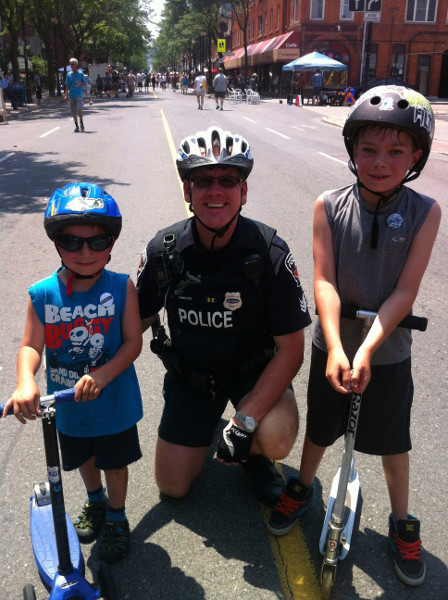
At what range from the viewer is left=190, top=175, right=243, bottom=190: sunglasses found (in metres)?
2.60

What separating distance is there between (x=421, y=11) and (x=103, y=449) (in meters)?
49.3

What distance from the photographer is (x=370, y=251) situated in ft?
7.66

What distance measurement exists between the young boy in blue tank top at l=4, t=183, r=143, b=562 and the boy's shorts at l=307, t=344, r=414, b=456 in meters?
0.83

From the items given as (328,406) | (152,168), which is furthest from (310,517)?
(152,168)

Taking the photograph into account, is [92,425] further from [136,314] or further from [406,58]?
[406,58]

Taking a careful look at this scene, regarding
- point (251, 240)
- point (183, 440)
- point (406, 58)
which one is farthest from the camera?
point (406, 58)

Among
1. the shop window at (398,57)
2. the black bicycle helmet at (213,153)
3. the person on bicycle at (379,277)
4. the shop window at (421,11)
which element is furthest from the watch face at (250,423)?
the shop window at (421,11)

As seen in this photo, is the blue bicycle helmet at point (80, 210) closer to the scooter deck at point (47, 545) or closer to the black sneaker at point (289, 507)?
the scooter deck at point (47, 545)

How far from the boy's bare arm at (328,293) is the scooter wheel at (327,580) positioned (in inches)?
28.9

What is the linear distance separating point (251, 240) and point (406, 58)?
154 feet

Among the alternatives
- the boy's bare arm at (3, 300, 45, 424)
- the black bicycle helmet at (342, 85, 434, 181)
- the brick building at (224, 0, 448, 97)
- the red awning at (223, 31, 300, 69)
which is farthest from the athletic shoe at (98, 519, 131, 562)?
the red awning at (223, 31, 300, 69)

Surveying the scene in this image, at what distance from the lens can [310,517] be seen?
2.75 m

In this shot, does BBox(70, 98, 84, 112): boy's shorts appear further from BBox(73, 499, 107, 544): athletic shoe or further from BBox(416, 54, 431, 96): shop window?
BBox(416, 54, 431, 96): shop window

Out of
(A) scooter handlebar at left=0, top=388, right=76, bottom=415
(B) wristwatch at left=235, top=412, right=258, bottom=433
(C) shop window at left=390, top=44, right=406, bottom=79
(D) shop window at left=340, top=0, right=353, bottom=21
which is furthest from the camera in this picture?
(C) shop window at left=390, top=44, right=406, bottom=79
